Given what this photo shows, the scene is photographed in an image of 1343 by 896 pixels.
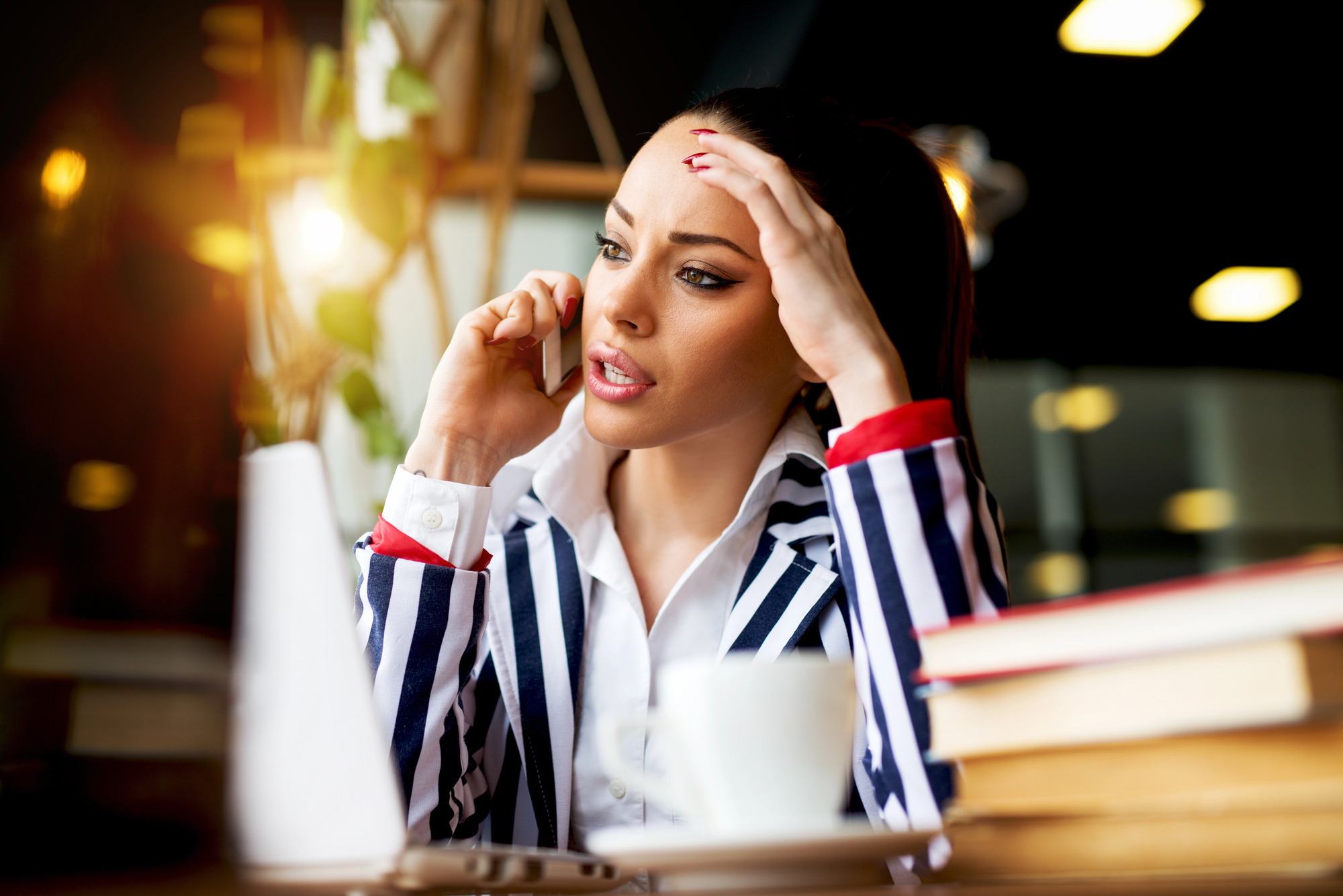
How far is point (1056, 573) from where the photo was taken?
20.0 ft

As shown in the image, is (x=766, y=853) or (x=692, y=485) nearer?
(x=766, y=853)

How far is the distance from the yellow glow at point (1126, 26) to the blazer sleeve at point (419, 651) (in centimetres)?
319

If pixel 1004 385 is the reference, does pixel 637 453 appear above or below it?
below

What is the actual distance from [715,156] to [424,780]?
682 mm

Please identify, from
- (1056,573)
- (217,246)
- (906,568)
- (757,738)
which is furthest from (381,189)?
(1056,573)

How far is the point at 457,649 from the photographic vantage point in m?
0.97

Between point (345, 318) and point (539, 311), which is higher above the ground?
point (345, 318)

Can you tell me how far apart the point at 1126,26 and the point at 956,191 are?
2.30 m

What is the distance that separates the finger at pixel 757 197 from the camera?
95 centimetres

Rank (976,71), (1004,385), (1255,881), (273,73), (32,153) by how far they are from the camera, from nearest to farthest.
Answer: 1. (1255,881)
2. (32,153)
3. (273,73)
4. (976,71)
5. (1004,385)

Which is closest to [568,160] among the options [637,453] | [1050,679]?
[637,453]

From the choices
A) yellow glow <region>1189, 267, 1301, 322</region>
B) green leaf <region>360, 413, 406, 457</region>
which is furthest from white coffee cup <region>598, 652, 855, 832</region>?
yellow glow <region>1189, 267, 1301, 322</region>

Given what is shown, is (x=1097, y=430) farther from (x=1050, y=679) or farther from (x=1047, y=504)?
(x=1050, y=679)

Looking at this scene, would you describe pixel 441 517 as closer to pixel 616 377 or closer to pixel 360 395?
pixel 616 377
